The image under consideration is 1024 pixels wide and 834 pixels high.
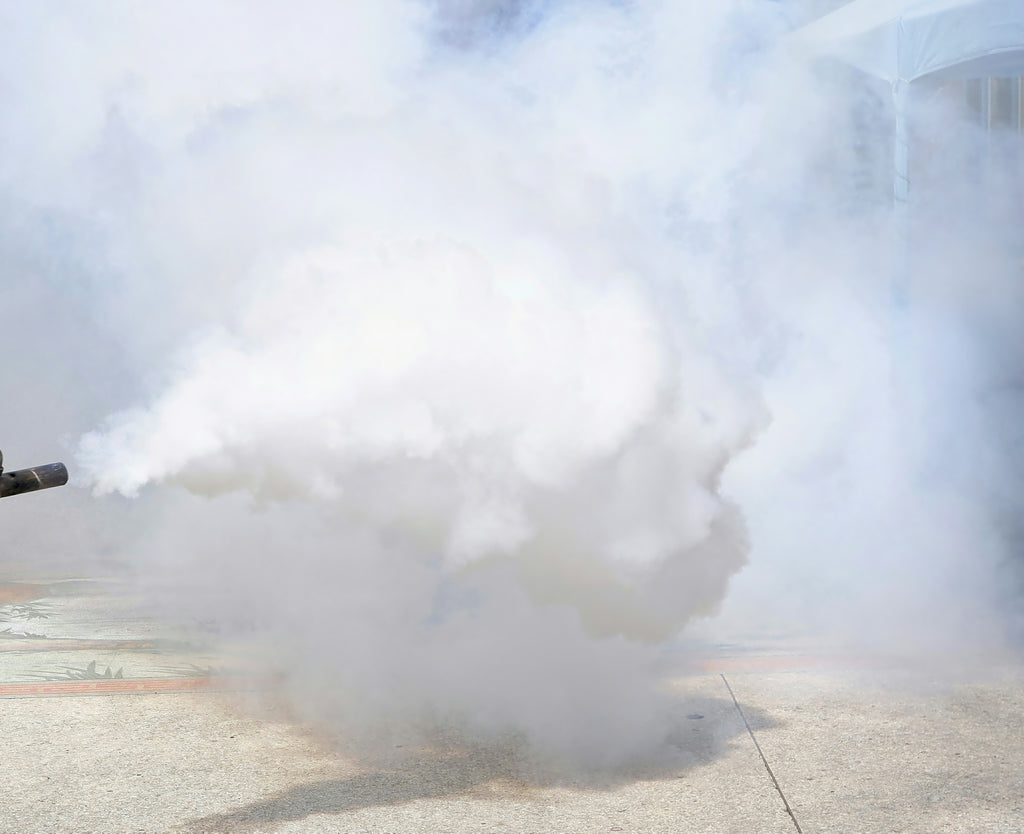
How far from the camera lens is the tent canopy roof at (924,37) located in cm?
675

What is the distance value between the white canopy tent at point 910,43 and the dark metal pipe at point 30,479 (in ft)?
18.3

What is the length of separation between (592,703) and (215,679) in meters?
1.80

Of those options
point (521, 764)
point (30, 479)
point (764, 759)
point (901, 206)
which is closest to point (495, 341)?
point (521, 764)

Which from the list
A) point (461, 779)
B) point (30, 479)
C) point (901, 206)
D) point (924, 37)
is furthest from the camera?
point (901, 206)

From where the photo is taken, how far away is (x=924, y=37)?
22.3 ft

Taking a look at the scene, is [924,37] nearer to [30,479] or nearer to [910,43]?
[910,43]

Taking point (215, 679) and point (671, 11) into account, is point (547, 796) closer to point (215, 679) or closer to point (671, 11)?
point (215, 679)

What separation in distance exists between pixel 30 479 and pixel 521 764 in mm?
1929

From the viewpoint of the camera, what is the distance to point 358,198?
4.92m

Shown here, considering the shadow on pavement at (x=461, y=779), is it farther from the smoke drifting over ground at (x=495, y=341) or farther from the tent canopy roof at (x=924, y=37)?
the tent canopy roof at (x=924, y=37)

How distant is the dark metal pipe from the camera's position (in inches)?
108

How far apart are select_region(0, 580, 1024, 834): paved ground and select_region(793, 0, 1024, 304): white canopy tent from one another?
3491 mm

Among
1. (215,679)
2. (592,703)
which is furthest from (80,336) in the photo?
(592,703)

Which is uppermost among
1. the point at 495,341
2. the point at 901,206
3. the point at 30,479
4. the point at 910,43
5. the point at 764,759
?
the point at 910,43
